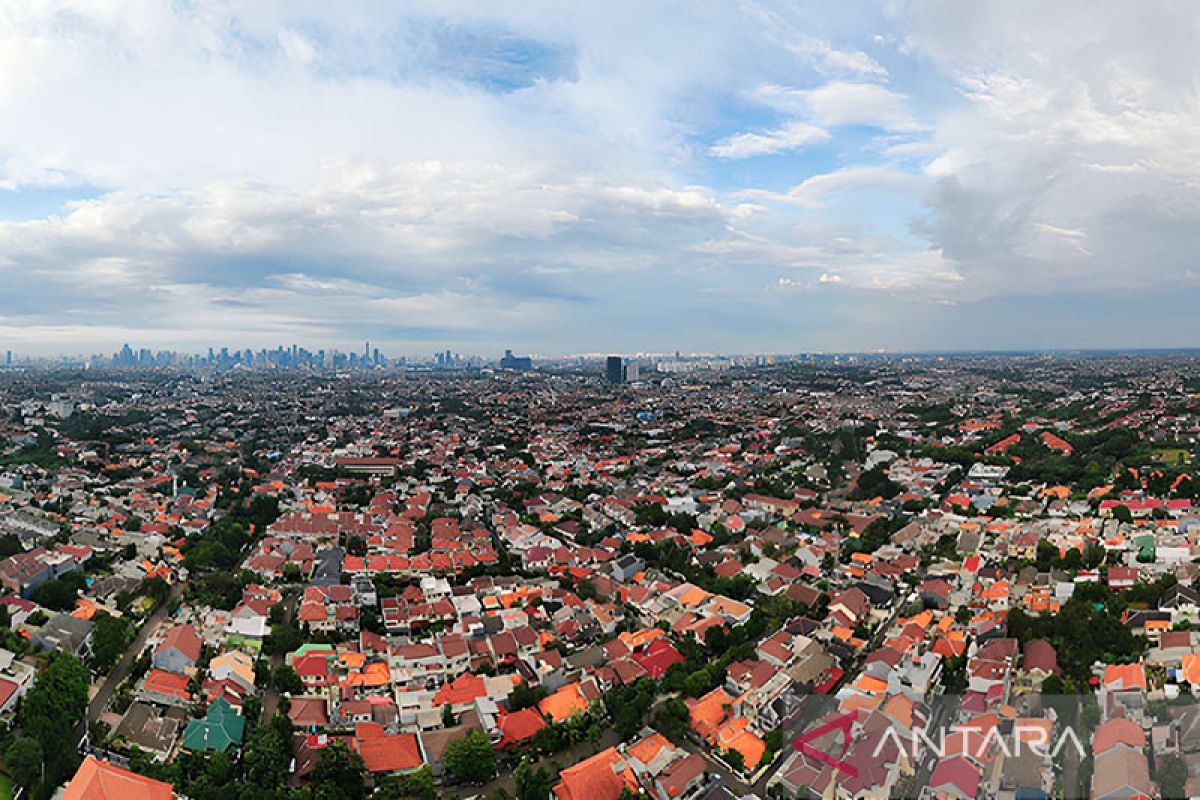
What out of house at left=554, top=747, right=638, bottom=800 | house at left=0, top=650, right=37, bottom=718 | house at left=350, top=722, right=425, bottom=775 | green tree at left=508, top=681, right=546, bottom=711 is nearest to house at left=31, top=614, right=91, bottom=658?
house at left=0, top=650, right=37, bottom=718

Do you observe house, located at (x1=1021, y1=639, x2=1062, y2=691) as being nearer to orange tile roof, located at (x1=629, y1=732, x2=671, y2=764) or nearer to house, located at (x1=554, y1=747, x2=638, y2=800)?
orange tile roof, located at (x1=629, y1=732, x2=671, y2=764)

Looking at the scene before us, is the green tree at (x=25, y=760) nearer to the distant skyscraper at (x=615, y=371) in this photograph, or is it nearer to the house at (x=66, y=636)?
the house at (x=66, y=636)

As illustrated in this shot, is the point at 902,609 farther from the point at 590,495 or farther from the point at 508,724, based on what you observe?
the point at 590,495

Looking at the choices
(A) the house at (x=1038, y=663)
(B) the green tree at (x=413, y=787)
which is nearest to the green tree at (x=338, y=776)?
(B) the green tree at (x=413, y=787)

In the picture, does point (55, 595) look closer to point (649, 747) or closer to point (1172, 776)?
point (649, 747)

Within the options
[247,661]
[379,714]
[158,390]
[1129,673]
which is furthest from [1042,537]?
[158,390]

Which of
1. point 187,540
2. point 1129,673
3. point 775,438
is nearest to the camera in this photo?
point 1129,673
